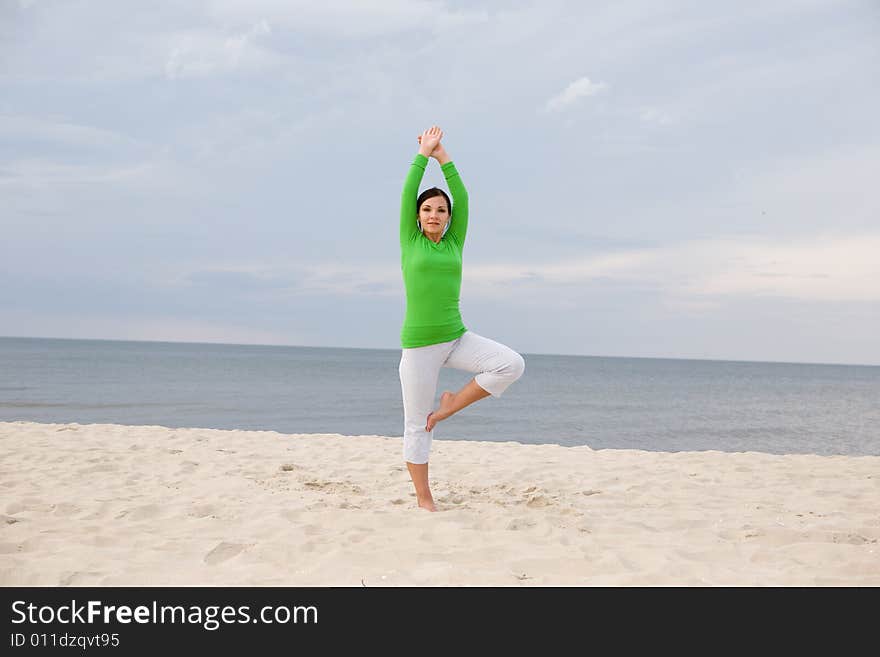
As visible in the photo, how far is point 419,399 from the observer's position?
14.8ft

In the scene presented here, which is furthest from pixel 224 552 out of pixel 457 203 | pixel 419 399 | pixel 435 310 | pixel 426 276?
pixel 457 203

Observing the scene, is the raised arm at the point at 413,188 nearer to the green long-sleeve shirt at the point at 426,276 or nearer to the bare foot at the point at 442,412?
the green long-sleeve shirt at the point at 426,276

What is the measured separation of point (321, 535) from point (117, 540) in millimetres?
1075

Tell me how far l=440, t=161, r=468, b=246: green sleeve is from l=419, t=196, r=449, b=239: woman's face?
0.10 m

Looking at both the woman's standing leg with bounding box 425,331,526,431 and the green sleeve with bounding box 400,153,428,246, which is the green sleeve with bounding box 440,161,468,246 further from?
the woman's standing leg with bounding box 425,331,526,431

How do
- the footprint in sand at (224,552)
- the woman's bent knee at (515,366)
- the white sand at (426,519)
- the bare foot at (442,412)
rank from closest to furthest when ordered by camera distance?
the white sand at (426,519) < the footprint in sand at (224,552) < the woman's bent knee at (515,366) < the bare foot at (442,412)

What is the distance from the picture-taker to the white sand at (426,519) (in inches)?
125

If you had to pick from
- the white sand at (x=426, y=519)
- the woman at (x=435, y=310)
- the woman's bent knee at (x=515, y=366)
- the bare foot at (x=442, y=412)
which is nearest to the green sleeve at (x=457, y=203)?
the woman at (x=435, y=310)

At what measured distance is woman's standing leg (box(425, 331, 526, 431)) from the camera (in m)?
4.35

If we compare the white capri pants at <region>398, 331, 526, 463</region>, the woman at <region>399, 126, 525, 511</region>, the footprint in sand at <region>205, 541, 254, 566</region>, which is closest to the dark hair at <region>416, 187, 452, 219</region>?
the woman at <region>399, 126, 525, 511</region>

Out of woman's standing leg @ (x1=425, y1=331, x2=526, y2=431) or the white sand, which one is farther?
woman's standing leg @ (x1=425, y1=331, x2=526, y2=431)

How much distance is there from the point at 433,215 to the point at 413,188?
219 millimetres
